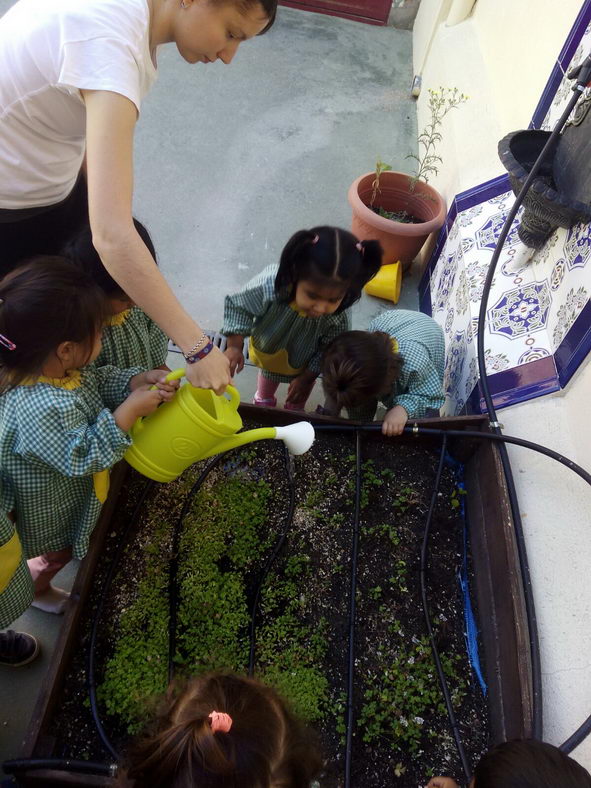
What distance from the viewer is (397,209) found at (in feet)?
10.2

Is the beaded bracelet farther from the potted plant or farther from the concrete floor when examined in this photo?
the potted plant

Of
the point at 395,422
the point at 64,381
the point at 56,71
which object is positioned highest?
the point at 56,71

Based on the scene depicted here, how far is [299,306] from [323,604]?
952 millimetres

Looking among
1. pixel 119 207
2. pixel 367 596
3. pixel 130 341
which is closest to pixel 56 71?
pixel 119 207

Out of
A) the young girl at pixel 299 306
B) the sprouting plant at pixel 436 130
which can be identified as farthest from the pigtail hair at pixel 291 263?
the sprouting plant at pixel 436 130

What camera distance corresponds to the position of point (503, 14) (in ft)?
10.1

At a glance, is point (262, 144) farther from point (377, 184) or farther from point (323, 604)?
point (323, 604)

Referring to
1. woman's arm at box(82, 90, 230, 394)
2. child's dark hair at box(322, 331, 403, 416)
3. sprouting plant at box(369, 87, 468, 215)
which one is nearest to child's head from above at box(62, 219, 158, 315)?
woman's arm at box(82, 90, 230, 394)

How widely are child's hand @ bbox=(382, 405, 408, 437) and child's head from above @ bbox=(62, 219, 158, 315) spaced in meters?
0.97

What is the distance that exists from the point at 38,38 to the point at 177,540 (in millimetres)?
1339

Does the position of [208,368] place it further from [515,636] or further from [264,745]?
[515,636]

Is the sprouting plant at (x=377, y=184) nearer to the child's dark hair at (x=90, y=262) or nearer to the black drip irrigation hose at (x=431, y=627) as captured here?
the black drip irrigation hose at (x=431, y=627)

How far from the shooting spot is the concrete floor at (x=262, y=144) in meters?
2.99

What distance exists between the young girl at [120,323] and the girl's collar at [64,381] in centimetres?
21
